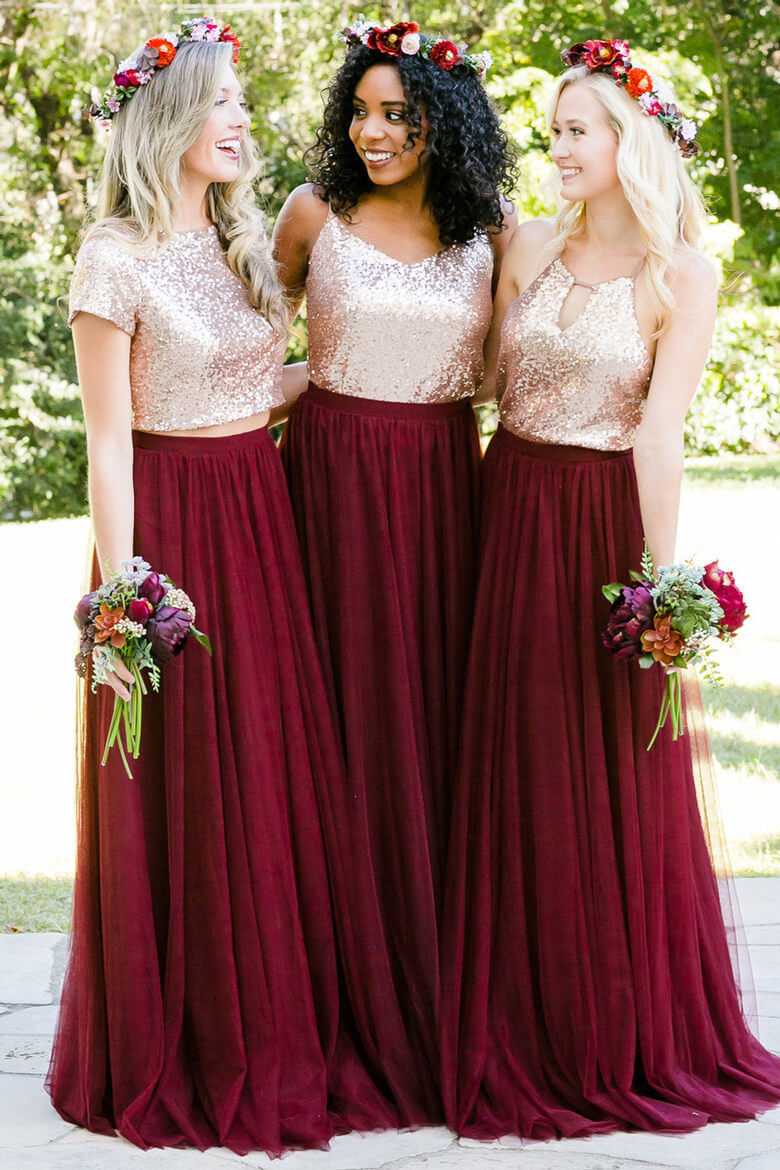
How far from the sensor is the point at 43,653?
30.9 ft

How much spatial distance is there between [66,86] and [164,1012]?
15.7 metres

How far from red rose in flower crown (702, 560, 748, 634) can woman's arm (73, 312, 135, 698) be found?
1247mm

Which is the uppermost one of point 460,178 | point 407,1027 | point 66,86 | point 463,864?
point 66,86

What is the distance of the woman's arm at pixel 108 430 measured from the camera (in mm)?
3119

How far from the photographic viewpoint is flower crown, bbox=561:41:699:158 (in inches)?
126

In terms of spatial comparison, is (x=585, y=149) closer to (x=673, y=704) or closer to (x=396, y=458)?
(x=396, y=458)

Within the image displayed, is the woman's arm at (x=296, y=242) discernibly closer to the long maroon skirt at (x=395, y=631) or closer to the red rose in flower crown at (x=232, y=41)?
the long maroon skirt at (x=395, y=631)

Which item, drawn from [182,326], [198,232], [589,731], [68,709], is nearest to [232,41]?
[198,232]

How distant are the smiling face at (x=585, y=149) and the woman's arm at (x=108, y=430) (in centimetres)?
103

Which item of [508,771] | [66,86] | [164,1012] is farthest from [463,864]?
[66,86]

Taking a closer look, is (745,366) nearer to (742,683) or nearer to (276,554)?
(742,683)

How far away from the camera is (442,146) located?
11.2 ft

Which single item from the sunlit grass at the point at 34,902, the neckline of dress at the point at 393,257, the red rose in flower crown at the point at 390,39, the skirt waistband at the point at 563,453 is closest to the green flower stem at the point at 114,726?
the skirt waistband at the point at 563,453

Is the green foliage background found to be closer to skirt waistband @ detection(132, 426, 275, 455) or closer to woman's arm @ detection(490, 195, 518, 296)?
woman's arm @ detection(490, 195, 518, 296)
